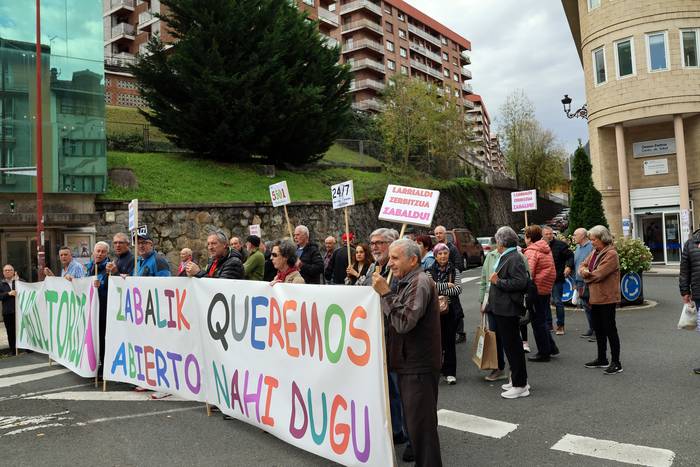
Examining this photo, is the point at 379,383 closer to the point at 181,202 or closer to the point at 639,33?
the point at 181,202

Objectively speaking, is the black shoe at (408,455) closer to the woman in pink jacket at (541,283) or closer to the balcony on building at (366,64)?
the woman in pink jacket at (541,283)

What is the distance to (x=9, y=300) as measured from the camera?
391 inches

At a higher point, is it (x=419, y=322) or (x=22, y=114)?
(x=22, y=114)

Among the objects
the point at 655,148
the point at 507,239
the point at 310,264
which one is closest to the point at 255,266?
the point at 310,264

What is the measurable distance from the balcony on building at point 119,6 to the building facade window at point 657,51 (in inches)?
2075

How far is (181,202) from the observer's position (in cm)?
1909

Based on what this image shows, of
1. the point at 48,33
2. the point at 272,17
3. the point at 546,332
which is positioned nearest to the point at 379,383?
the point at 546,332

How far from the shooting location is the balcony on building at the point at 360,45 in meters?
66.9

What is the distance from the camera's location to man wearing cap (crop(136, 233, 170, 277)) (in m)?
7.59

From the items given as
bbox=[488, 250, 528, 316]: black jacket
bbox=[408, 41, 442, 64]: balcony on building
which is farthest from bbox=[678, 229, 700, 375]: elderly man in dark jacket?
bbox=[408, 41, 442, 64]: balcony on building

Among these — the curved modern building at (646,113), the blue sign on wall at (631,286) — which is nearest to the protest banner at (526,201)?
the blue sign on wall at (631,286)

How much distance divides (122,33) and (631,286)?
58632mm

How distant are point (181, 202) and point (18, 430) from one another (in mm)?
14479

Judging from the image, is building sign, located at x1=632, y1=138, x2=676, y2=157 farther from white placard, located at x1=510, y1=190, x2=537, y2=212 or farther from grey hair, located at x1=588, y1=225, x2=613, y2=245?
grey hair, located at x1=588, y1=225, x2=613, y2=245
